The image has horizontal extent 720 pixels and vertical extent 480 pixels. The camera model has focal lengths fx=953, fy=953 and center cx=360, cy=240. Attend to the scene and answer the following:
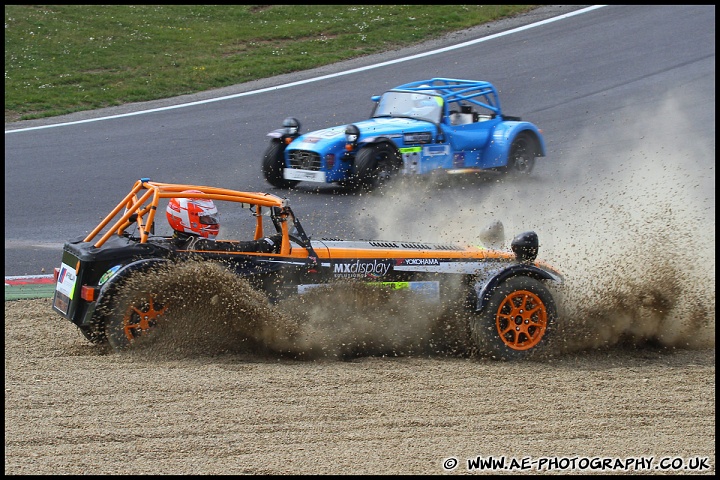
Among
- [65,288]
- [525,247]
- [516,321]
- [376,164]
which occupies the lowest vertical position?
[516,321]

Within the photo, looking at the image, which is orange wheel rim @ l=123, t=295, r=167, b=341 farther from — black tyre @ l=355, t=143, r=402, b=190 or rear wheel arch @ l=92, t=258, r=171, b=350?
black tyre @ l=355, t=143, r=402, b=190

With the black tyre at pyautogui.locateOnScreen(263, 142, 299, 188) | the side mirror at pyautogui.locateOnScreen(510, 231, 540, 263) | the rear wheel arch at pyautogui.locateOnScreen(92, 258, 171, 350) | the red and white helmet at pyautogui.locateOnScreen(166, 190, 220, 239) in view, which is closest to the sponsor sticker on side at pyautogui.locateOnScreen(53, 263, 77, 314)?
the rear wheel arch at pyautogui.locateOnScreen(92, 258, 171, 350)

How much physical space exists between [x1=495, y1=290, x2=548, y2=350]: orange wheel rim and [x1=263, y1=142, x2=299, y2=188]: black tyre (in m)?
6.51

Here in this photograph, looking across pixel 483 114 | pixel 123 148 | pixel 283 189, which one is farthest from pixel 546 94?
pixel 123 148

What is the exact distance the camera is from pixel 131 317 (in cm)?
660

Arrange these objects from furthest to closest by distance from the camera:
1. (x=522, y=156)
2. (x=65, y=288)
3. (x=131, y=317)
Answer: (x=522, y=156) → (x=65, y=288) → (x=131, y=317)

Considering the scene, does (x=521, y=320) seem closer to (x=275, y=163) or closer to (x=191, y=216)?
(x=191, y=216)

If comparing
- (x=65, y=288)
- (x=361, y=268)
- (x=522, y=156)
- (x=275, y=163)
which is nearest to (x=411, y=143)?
(x=275, y=163)

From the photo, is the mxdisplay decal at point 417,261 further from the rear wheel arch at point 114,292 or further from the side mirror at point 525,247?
the rear wheel arch at point 114,292

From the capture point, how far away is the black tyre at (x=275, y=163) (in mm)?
12977

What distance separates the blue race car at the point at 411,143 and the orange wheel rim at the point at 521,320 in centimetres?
564

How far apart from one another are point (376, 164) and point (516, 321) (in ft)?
19.1

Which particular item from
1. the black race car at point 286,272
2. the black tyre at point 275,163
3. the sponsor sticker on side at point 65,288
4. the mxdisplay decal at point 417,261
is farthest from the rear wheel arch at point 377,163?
the sponsor sticker on side at point 65,288

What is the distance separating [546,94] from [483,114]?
3.49 metres
